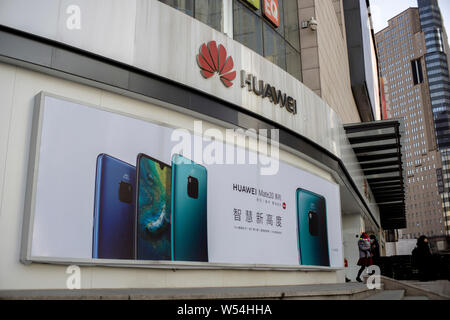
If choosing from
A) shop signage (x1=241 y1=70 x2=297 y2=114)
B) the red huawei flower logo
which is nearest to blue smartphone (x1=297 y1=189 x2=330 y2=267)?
shop signage (x1=241 y1=70 x2=297 y2=114)

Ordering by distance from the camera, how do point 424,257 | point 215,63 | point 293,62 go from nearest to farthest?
1. point 215,63
2. point 424,257
3. point 293,62

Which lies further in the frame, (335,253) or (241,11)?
(335,253)

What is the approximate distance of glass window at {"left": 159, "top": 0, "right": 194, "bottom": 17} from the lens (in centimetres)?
1014

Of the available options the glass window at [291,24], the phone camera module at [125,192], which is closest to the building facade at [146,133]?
the phone camera module at [125,192]

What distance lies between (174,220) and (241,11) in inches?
271

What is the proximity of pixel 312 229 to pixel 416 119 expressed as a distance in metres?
177

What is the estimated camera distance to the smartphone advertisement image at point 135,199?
23.0 ft

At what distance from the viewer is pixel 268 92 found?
40.1 feet

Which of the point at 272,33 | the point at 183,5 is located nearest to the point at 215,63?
the point at 183,5

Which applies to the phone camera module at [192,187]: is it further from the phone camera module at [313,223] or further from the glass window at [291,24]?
the glass window at [291,24]

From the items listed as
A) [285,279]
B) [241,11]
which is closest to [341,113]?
[241,11]

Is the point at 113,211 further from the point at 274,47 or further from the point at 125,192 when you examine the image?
the point at 274,47

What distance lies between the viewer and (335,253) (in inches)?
579
